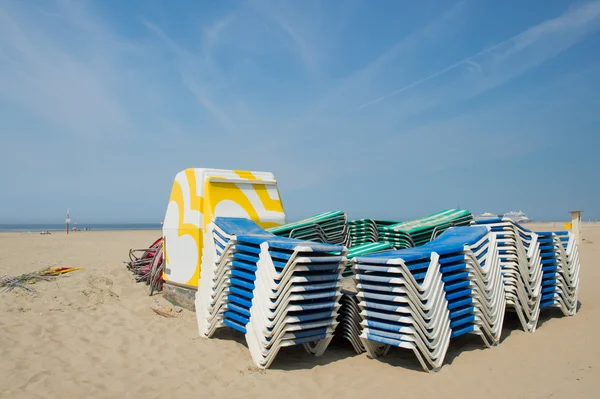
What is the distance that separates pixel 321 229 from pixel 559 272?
14.7 feet

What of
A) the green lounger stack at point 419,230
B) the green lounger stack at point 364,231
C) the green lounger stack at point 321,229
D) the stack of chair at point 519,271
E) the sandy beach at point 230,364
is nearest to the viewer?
the sandy beach at point 230,364

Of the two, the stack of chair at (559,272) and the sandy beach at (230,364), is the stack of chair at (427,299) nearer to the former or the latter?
the sandy beach at (230,364)

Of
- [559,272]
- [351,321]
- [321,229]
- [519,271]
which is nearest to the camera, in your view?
[351,321]

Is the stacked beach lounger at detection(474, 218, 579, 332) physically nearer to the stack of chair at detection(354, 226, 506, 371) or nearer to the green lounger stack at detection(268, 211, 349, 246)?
the stack of chair at detection(354, 226, 506, 371)

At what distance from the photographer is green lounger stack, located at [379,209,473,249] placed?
8.92 meters

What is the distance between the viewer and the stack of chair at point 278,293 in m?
5.35

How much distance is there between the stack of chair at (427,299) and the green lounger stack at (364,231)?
3.93 meters

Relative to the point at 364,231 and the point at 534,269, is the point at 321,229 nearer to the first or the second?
the point at 364,231

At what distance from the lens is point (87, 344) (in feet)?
20.3

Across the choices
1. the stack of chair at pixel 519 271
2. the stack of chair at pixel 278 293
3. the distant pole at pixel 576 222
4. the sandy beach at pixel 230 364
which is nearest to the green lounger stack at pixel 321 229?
the stack of chair at pixel 278 293

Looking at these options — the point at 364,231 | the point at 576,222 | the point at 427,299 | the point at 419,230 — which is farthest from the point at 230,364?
the point at 576,222

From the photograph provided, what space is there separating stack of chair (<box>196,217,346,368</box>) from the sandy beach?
0.38 metres

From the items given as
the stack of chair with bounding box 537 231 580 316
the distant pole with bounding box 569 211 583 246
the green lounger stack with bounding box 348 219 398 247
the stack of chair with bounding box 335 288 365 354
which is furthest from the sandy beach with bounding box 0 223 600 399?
the distant pole with bounding box 569 211 583 246

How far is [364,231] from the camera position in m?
10.4
